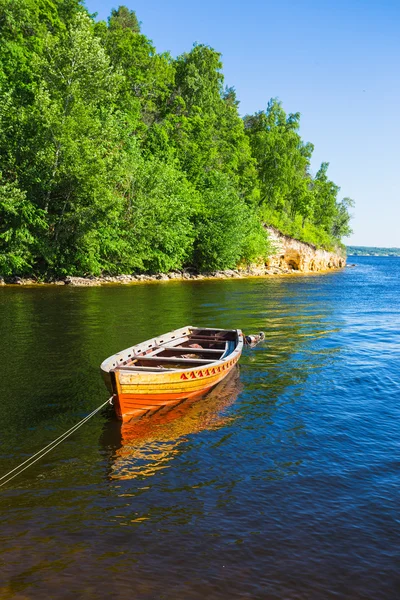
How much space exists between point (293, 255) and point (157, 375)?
76436 millimetres

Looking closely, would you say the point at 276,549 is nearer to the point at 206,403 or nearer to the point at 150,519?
the point at 150,519

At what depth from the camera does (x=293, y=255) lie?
84.2 metres

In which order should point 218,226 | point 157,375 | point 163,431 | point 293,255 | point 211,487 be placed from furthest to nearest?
point 293,255, point 218,226, point 157,375, point 163,431, point 211,487

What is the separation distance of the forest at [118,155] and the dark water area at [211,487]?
23450 mm

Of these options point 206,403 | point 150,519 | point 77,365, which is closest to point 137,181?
point 77,365

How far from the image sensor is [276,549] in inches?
244

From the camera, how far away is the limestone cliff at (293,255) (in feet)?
255

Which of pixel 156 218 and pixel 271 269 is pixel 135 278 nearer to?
pixel 156 218

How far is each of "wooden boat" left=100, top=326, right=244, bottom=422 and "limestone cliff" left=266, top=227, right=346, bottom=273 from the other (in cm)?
6126

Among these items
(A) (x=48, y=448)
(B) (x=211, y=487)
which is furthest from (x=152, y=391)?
(B) (x=211, y=487)

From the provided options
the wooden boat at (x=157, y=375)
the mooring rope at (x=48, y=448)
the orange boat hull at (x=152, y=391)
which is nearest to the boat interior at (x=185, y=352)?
the wooden boat at (x=157, y=375)

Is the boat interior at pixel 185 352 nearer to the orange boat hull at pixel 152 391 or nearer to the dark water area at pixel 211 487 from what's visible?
the orange boat hull at pixel 152 391

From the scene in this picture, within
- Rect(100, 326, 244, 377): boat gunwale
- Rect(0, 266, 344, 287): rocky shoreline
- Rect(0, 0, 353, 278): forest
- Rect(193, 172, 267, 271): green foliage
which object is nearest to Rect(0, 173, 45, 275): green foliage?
Rect(0, 0, 353, 278): forest

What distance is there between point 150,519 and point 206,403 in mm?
5595
